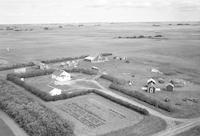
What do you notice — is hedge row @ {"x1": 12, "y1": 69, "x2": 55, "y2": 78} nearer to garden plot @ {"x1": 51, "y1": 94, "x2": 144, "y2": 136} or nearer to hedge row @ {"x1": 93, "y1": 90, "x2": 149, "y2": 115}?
garden plot @ {"x1": 51, "y1": 94, "x2": 144, "y2": 136}

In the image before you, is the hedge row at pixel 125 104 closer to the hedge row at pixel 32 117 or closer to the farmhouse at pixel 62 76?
the hedge row at pixel 32 117

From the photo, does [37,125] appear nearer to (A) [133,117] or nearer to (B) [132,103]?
(A) [133,117]

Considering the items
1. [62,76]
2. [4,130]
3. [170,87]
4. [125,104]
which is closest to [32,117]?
[4,130]

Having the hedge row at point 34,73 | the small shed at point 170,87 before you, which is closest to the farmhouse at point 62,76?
the hedge row at point 34,73

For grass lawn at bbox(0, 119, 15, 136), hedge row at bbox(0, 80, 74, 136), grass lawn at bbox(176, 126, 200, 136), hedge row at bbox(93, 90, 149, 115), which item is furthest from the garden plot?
grass lawn at bbox(0, 119, 15, 136)

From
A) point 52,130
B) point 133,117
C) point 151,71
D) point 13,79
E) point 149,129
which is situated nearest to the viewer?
point 52,130

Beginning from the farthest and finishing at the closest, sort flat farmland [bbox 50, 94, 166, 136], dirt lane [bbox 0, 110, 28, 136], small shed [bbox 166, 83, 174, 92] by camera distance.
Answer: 1. small shed [bbox 166, 83, 174, 92]
2. flat farmland [bbox 50, 94, 166, 136]
3. dirt lane [bbox 0, 110, 28, 136]

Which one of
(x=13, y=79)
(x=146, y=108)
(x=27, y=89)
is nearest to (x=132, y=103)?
(x=146, y=108)
